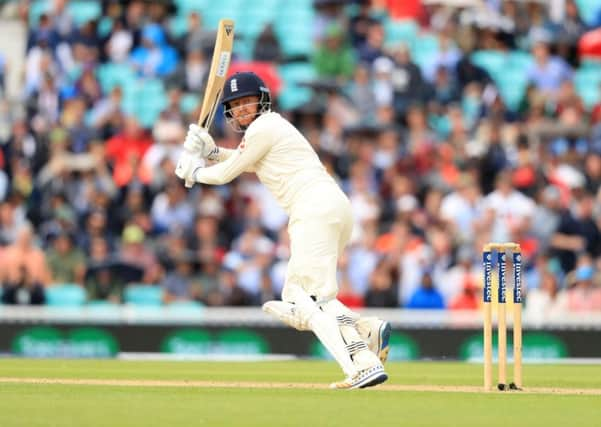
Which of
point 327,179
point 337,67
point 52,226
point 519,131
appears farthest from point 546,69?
point 327,179

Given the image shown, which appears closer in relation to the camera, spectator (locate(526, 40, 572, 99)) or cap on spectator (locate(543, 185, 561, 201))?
cap on spectator (locate(543, 185, 561, 201))

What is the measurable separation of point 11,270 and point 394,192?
172 inches

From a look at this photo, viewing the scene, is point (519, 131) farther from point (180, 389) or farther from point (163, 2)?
point (180, 389)

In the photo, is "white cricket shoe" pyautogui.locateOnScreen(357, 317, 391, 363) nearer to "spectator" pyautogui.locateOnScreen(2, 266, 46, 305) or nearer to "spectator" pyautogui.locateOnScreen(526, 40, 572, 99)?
"spectator" pyautogui.locateOnScreen(2, 266, 46, 305)

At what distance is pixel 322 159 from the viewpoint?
17406 millimetres

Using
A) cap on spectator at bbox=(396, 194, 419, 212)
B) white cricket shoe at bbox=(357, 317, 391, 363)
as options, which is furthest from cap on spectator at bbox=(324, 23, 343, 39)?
white cricket shoe at bbox=(357, 317, 391, 363)

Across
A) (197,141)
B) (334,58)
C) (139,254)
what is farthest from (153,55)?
(197,141)

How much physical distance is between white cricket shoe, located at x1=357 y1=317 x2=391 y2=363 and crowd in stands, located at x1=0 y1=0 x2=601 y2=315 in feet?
19.8

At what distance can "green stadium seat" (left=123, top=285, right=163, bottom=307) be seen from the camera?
15922 millimetres

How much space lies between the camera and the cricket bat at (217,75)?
32.9ft

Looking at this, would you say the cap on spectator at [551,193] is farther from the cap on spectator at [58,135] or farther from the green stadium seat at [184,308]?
the cap on spectator at [58,135]

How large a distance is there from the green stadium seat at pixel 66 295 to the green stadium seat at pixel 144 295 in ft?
1.57

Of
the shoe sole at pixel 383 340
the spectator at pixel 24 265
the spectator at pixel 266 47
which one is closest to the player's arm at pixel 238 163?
the shoe sole at pixel 383 340

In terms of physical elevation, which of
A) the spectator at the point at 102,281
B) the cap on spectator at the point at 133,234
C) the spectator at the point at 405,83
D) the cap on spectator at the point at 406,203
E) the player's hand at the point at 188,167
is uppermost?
the spectator at the point at 405,83
